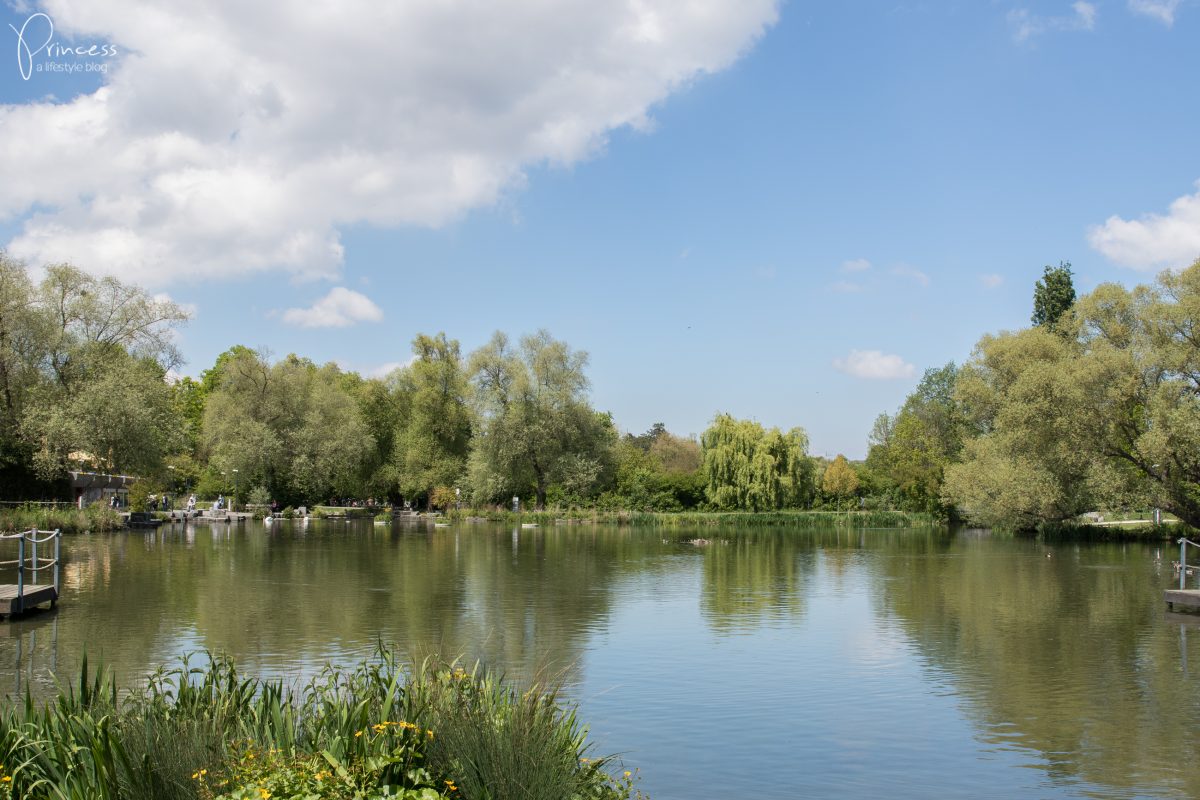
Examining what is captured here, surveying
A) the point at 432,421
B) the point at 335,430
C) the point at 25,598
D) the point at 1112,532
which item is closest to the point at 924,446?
the point at 1112,532

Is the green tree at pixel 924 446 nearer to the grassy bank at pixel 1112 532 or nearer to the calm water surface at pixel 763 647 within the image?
the grassy bank at pixel 1112 532

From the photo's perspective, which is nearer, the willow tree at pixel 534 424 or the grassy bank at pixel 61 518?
the grassy bank at pixel 61 518

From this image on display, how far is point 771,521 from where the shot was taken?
58125mm

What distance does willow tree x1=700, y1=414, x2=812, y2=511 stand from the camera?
5947 cm

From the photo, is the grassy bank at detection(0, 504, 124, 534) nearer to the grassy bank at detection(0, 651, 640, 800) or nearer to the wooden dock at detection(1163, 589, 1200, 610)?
the grassy bank at detection(0, 651, 640, 800)

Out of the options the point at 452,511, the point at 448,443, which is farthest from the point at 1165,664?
the point at 448,443

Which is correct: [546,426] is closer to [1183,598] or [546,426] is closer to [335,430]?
[335,430]

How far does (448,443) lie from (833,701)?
198ft

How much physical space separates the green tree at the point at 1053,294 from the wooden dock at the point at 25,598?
189 ft

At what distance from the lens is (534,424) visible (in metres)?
63.8

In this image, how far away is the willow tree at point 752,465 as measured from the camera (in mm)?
59469

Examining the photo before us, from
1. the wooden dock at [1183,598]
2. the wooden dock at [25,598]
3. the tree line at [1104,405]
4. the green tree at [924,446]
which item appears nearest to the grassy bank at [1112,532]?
the tree line at [1104,405]

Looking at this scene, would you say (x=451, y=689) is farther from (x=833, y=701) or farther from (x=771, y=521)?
(x=771, y=521)

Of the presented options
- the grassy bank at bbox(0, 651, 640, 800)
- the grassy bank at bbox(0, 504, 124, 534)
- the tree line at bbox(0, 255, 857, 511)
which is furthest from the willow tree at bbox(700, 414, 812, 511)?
the grassy bank at bbox(0, 651, 640, 800)
